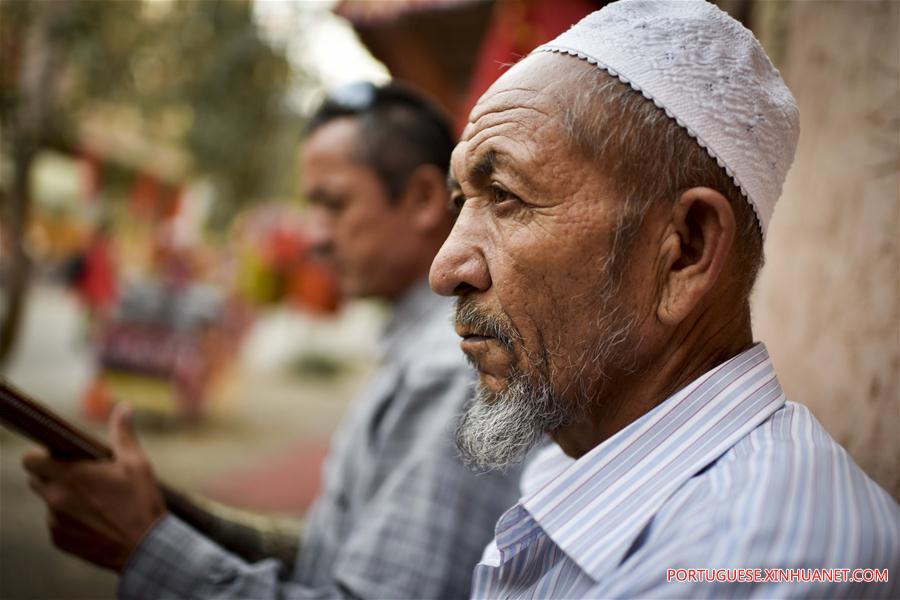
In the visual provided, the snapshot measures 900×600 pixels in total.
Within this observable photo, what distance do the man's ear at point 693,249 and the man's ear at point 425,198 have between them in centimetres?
145

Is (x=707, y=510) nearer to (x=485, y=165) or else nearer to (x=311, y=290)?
(x=485, y=165)

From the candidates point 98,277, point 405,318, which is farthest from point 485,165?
point 98,277

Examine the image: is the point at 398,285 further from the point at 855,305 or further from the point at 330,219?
the point at 855,305

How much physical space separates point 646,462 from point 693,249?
13.2 inches

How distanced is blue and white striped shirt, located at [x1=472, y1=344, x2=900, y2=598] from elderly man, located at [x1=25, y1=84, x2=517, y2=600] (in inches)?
17.8

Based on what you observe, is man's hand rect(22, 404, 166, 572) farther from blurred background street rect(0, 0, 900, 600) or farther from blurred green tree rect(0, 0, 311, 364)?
blurred green tree rect(0, 0, 311, 364)

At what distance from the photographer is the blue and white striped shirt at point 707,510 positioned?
88 centimetres

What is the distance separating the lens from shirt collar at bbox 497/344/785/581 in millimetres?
1029

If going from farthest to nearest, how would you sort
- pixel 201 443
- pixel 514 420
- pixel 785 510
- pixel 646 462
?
pixel 201 443 < pixel 514 420 < pixel 646 462 < pixel 785 510

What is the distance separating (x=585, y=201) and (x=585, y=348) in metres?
0.23

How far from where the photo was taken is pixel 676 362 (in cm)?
117

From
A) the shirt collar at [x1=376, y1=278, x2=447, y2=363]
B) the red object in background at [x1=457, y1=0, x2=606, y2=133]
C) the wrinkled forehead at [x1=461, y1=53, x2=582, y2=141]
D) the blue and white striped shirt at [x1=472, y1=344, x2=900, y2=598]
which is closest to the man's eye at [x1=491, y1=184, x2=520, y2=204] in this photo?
the wrinkled forehead at [x1=461, y1=53, x2=582, y2=141]

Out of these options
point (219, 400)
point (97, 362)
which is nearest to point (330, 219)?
point (97, 362)

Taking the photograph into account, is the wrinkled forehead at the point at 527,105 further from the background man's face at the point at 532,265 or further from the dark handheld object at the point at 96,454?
the dark handheld object at the point at 96,454
